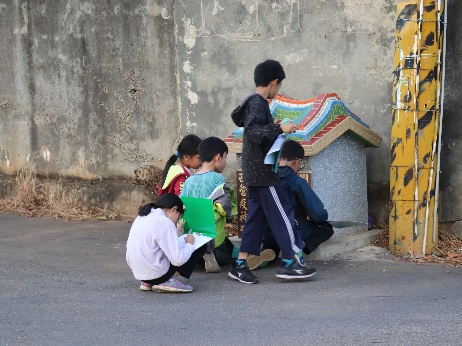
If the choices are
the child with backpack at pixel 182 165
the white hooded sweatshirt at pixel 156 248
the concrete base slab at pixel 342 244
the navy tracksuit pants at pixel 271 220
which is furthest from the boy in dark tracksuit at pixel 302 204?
the white hooded sweatshirt at pixel 156 248

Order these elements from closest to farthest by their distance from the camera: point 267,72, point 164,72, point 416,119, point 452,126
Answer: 1. point 267,72
2. point 416,119
3. point 452,126
4. point 164,72

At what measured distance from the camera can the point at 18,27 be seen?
10.7 meters

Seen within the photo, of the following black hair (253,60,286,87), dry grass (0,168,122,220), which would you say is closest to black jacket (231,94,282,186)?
black hair (253,60,286,87)

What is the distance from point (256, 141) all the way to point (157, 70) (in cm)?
321

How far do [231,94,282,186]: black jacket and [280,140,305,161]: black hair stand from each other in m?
0.46

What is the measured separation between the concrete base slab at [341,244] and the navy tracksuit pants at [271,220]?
801mm

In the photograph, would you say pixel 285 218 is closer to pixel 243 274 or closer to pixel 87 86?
pixel 243 274

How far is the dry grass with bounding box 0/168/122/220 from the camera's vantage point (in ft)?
33.0

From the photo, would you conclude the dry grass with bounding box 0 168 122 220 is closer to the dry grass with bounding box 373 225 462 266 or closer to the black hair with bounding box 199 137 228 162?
the black hair with bounding box 199 137 228 162

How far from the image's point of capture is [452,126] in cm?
796

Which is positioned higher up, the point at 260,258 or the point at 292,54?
the point at 292,54

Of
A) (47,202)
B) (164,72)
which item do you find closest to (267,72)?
(164,72)

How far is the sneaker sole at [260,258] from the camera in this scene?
727cm

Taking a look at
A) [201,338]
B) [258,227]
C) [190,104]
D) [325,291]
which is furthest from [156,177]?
[201,338]
